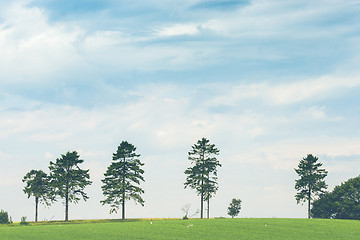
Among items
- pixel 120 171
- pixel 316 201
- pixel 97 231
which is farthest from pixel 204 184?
pixel 97 231

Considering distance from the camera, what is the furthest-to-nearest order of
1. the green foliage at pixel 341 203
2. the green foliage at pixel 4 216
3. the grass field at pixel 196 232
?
the green foliage at pixel 341 203 < the green foliage at pixel 4 216 < the grass field at pixel 196 232

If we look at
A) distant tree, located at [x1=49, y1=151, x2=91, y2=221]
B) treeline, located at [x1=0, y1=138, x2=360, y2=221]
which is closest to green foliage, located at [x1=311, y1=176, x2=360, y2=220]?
treeline, located at [x1=0, y1=138, x2=360, y2=221]

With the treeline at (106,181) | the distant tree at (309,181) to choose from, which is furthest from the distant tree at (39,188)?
the distant tree at (309,181)

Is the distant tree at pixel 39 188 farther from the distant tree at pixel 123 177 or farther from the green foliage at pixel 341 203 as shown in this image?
the green foliage at pixel 341 203

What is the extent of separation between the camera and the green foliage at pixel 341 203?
106 m

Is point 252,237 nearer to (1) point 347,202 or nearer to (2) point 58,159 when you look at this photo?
(2) point 58,159

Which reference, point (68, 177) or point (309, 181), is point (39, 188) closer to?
point (68, 177)

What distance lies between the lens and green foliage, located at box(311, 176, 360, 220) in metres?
106

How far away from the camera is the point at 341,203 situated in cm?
10812

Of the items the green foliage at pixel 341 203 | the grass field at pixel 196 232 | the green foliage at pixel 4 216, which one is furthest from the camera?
the green foliage at pixel 341 203

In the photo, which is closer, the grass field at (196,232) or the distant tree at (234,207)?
the grass field at (196,232)

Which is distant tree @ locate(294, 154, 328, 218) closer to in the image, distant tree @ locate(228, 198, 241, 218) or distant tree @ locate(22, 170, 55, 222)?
distant tree @ locate(228, 198, 241, 218)

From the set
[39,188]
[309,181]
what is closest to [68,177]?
[39,188]

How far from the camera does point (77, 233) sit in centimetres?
5781
